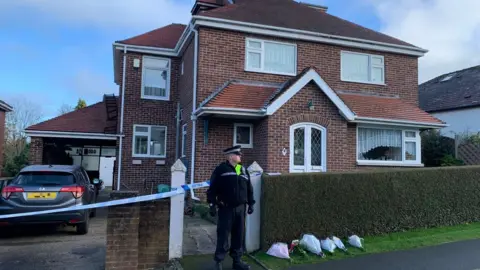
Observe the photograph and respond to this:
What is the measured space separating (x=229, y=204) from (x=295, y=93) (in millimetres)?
6973

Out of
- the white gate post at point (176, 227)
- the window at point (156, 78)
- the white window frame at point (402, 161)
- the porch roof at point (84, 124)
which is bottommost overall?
the white gate post at point (176, 227)

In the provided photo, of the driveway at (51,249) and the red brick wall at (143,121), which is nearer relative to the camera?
the driveway at (51,249)

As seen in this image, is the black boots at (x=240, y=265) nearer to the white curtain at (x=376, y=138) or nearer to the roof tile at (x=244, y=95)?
the roof tile at (x=244, y=95)

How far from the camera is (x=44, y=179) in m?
8.26

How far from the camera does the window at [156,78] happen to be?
16672 millimetres

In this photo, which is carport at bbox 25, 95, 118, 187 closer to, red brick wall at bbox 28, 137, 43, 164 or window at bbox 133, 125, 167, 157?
red brick wall at bbox 28, 137, 43, 164

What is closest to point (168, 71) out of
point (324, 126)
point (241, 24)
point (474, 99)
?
point (241, 24)

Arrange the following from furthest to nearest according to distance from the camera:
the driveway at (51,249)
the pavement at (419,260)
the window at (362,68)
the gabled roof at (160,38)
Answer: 1. the gabled roof at (160,38)
2. the window at (362,68)
3. the driveway at (51,249)
4. the pavement at (419,260)

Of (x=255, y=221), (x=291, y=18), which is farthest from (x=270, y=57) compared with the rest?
(x=255, y=221)

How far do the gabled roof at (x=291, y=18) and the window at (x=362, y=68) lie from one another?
74 cm

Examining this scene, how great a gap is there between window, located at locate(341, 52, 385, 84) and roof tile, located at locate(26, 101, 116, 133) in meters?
10.7

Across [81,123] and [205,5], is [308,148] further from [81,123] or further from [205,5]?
[81,123]

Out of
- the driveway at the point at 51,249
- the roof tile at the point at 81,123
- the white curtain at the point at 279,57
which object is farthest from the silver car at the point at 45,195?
the roof tile at the point at 81,123

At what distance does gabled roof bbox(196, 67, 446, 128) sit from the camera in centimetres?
1188
